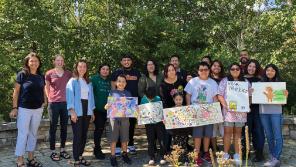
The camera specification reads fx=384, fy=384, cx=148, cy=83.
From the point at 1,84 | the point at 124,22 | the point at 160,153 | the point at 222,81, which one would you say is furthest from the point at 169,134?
the point at 1,84

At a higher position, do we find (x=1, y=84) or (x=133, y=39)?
(x=133, y=39)

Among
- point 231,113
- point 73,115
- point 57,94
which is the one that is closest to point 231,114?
point 231,113

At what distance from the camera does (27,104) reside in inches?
238

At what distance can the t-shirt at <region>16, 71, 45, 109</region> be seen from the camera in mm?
6059

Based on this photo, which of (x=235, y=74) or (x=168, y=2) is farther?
(x=168, y=2)

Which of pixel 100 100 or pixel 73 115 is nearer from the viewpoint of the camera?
pixel 73 115

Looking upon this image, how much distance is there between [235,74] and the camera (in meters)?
6.50

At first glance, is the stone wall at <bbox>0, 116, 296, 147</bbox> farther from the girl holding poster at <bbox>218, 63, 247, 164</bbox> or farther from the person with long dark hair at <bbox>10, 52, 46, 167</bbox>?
the girl holding poster at <bbox>218, 63, 247, 164</bbox>

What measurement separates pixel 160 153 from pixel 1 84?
582cm

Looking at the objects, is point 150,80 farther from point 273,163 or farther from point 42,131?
point 42,131

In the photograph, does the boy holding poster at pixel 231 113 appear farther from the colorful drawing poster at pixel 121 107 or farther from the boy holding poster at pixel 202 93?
the colorful drawing poster at pixel 121 107

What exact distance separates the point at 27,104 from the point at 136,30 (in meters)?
3.59

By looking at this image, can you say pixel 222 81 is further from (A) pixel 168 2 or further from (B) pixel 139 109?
(A) pixel 168 2

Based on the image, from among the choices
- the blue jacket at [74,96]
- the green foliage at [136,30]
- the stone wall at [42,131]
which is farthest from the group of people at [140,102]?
the green foliage at [136,30]
